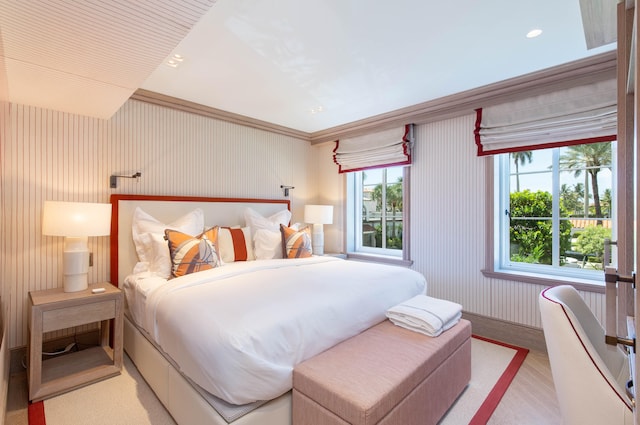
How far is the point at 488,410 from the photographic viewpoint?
1928 millimetres

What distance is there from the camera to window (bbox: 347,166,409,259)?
4027 mm

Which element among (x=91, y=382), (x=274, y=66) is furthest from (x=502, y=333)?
(x=91, y=382)

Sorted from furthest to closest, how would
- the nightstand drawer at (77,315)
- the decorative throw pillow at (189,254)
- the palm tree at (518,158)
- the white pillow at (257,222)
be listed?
the white pillow at (257,222)
the palm tree at (518,158)
the decorative throw pillow at (189,254)
the nightstand drawer at (77,315)

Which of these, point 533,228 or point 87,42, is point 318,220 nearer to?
point 533,228

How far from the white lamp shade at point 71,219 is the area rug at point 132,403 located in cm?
114

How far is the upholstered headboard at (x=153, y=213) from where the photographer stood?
275cm

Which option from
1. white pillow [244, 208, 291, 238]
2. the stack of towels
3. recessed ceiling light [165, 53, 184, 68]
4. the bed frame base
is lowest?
the bed frame base

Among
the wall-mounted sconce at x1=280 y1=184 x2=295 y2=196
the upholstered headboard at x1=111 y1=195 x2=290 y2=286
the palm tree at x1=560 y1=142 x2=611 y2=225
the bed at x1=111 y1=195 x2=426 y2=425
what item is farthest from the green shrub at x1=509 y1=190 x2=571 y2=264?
the upholstered headboard at x1=111 y1=195 x2=290 y2=286

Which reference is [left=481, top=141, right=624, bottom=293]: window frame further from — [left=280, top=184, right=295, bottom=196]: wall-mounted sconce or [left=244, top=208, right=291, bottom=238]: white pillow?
[left=280, top=184, right=295, bottom=196]: wall-mounted sconce

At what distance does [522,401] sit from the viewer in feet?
6.68

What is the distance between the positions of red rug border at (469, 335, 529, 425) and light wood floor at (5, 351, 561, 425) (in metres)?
0.03

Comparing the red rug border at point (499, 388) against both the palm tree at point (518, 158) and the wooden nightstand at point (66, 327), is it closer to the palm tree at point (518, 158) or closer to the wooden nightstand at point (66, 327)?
the palm tree at point (518, 158)

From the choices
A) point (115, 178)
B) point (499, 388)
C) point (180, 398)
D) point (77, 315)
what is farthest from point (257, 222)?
point (499, 388)

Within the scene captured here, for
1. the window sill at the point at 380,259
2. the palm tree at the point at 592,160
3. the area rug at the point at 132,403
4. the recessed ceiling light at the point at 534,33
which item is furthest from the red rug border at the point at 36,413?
the palm tree at the point at 592,160
